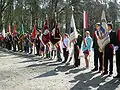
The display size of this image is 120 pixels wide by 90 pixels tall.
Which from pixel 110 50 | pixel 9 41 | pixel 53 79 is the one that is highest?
pixel 9 41

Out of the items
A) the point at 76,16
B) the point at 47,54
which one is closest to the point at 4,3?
the point at 76,16

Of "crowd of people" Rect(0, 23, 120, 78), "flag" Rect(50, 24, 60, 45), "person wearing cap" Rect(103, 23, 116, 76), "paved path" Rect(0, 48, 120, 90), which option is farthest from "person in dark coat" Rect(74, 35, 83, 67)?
"person wearing cap" Rect(103, 23, 116, 76)

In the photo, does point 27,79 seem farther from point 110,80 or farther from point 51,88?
point 110,80

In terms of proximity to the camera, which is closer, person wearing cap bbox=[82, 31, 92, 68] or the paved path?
the paved path

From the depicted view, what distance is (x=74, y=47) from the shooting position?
1388 centimetres

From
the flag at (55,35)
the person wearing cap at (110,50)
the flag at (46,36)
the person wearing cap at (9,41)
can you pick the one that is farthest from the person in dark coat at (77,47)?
the person wearing cap at (9,41)

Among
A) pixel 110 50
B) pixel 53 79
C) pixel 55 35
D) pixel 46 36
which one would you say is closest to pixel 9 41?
pixel 46 36

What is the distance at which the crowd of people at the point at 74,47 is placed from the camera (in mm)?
10945

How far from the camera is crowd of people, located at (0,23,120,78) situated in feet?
35.9

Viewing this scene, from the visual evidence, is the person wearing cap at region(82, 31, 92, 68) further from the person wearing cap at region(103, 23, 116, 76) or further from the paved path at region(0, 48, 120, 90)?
the person wearing cap at region(103, 23, 116, 76)

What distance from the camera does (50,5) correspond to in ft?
146

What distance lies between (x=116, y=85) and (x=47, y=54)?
853 centimetres

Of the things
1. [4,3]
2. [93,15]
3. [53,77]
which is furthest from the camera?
[93,15]

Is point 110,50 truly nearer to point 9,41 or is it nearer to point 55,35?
point 55,35
